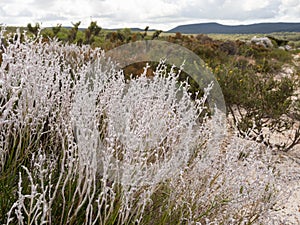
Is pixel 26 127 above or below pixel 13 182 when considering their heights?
above

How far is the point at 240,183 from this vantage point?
209 cm

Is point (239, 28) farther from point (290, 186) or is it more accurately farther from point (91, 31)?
point (290, 186)

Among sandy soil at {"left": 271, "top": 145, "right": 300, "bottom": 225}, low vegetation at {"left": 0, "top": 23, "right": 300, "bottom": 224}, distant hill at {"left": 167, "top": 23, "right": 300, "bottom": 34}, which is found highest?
distant hill at {"left": 167, "top": 23, "right": 300, "bottom": 34}

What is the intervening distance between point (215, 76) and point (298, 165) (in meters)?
2.13

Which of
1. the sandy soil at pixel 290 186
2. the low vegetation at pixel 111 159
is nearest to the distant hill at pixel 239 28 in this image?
the sandy soil at pixel 290 186

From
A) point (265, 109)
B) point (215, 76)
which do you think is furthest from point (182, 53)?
point (265, 109)

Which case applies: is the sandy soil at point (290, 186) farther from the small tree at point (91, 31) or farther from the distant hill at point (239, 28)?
the distant hill at point (239, 28)

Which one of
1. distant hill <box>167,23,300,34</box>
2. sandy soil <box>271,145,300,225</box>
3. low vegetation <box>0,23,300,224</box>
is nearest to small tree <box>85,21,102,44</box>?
sandy soil <box>271,145,300,225</box>

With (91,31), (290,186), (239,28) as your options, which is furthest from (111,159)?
(239,28)

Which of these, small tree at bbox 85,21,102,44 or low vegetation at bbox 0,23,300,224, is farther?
small tree at bbox 85,21,102,44

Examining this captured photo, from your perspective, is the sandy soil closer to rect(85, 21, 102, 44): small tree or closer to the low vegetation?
the low vegetation

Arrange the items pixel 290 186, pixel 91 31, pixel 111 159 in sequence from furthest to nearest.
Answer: pixel 91 31 < pixel 290 186 < pixel 111 159

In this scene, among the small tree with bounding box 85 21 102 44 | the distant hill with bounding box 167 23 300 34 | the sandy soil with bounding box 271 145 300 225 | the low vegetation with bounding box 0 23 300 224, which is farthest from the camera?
the distant hill with bounding box 167 23 300 34

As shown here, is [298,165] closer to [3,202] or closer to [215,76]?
[215,76]
